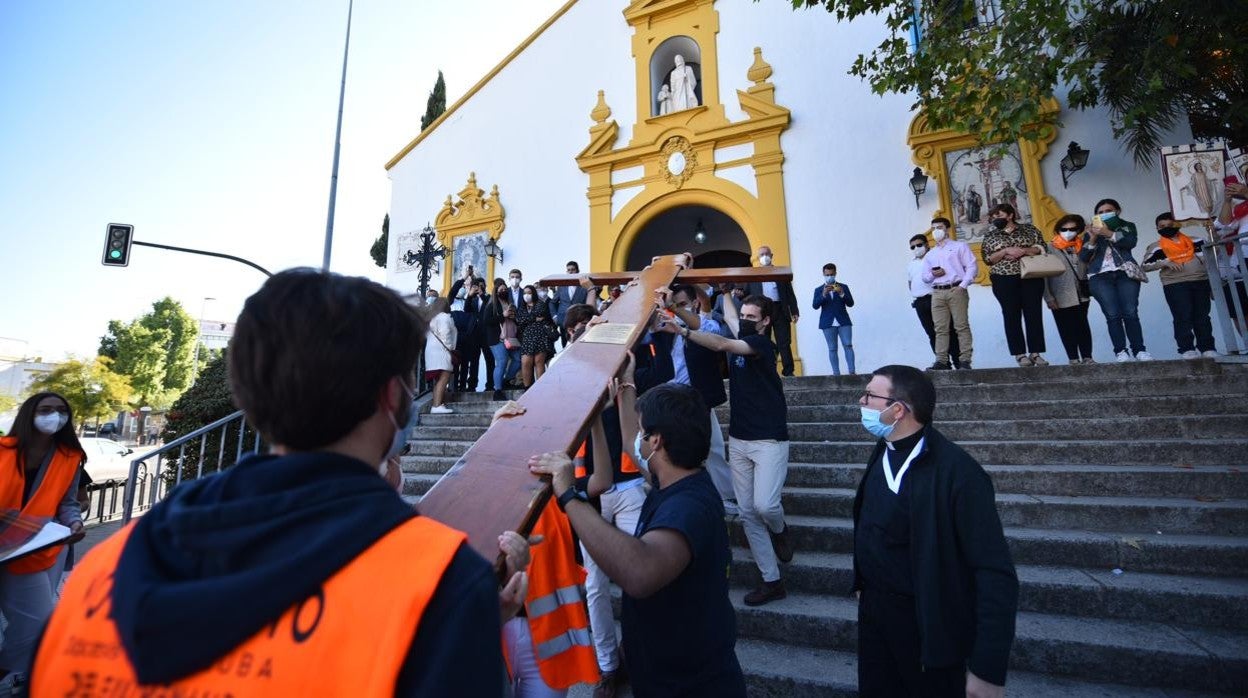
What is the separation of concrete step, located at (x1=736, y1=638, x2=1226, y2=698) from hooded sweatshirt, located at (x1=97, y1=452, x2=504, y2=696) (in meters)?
2.74

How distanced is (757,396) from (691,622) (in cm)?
232

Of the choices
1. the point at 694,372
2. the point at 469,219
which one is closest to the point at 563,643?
the point at 694,372

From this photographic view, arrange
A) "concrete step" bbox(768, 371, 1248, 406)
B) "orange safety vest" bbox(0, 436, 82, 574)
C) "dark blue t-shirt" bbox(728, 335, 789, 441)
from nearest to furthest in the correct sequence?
"orange safety vest" bbox(0, 436, 82, 574) < "dark blue t-shirt" bbox(728, 335, 789, 441) < "concrete step" bbox(768, 371, 1248, 406)

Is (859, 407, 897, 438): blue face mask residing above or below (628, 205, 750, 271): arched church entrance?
below

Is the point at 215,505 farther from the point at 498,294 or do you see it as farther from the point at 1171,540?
the point at 498,294

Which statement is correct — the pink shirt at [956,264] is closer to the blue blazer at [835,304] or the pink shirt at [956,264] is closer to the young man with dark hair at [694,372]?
the blue blazer at [835,304]

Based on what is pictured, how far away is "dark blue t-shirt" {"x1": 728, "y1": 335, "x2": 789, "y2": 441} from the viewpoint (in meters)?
3.88

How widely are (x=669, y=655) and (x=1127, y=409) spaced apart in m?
5.56

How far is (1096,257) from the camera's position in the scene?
6.25 m

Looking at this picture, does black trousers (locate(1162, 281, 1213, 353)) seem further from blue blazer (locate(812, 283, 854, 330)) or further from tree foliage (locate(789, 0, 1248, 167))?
blue blazer (locate(812, 283, 854, 330))

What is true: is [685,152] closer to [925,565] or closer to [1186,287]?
[1186,287]

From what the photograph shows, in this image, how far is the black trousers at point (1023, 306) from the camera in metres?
6.16

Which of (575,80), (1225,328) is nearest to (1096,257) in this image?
(1225,328)

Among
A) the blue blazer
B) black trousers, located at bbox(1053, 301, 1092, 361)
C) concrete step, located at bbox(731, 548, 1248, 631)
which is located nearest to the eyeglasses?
concrete step, located at bbox(731, 548, 1248, 631)
